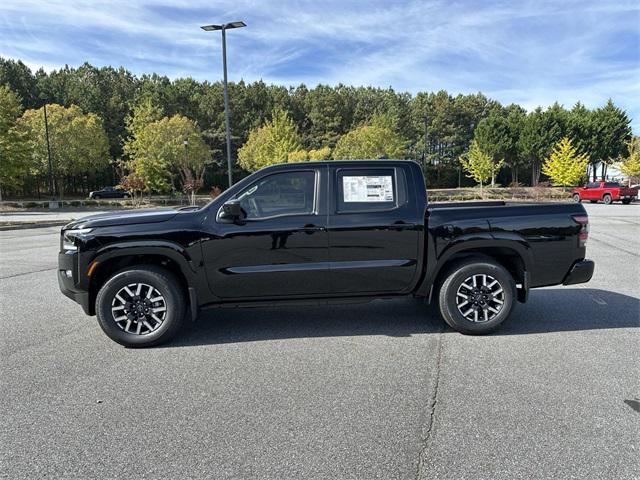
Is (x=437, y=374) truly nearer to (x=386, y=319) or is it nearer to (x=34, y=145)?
(x=386, y=319)

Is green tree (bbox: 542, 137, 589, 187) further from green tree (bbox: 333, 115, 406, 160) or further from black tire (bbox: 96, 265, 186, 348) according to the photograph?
black tire (bbox: 96, 265, 186, 348)

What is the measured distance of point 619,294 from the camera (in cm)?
634

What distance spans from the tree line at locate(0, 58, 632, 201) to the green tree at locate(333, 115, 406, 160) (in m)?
0.12

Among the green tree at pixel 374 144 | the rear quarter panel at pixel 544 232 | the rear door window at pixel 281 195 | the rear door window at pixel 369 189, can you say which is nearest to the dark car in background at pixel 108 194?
the green tree at pixel 374 144

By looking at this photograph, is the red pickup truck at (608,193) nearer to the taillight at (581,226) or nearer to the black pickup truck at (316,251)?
the taillight at (581,226)

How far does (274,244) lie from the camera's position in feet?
14.7

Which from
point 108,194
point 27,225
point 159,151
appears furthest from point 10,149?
point 108,194

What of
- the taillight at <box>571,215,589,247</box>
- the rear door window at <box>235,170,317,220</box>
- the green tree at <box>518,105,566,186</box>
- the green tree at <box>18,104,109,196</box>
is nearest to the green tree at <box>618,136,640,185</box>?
the green tree at <box>518,105,566,186</box>

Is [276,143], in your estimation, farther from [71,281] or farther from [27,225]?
[71,281]

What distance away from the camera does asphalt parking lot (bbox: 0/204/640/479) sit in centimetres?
262

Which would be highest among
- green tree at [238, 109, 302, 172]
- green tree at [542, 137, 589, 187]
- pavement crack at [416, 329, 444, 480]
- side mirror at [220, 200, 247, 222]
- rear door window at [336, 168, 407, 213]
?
green tree at [238, 109, 302, 172]

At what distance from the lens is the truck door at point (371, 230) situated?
457cm

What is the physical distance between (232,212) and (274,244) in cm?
52

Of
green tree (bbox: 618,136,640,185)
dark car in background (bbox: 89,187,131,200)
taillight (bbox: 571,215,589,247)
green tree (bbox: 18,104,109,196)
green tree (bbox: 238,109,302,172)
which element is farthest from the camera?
green tree (bbox: 618,136,640,185)
